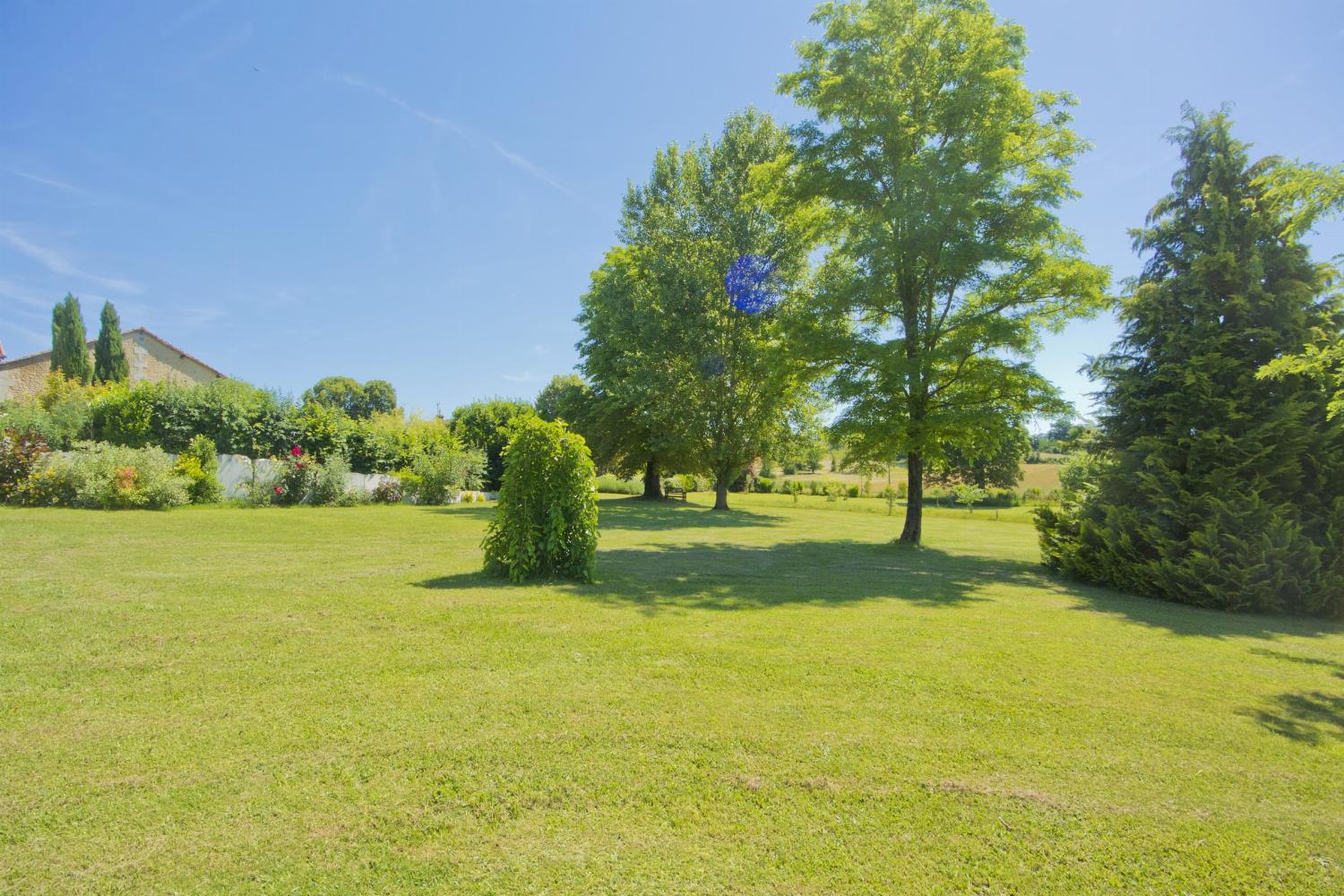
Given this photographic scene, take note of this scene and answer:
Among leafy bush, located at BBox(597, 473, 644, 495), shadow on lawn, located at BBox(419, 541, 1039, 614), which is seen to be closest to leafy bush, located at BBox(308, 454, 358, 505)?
shadow on lawn, located at BBox(419, 541, 1039, 614)

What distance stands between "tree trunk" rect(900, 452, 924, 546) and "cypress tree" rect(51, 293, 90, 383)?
50.4 meters

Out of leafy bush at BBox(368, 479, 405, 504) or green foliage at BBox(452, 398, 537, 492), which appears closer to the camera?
leafy bush at BBox(368, 479, 405, 504)

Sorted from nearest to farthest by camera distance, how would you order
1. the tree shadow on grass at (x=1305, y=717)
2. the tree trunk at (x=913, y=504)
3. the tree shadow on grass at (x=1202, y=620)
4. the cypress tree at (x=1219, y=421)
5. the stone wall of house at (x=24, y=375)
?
the tree shadow on grass at (x=1305, y=717) → the tree shadow on grass at (x=1202, y=620) → the cypress tree at (x=1219, y=421) → the tree trunk at (x=913, y=504) → the stone wall of house at (x=24, y=375)

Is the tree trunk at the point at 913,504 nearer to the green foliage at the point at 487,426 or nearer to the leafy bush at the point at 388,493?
the leafy bush at the point at 388,493

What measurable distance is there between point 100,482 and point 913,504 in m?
19.0

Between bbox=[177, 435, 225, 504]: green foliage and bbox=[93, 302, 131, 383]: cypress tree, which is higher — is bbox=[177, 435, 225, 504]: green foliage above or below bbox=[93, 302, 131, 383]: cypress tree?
below

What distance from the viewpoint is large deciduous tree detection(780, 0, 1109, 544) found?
12555 mm

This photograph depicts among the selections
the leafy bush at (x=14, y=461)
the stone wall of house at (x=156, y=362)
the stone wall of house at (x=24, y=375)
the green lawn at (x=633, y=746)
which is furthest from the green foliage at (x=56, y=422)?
the stone wall of house at (x=156, y=362)

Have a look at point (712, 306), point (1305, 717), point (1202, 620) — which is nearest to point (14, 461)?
point (712, 306)

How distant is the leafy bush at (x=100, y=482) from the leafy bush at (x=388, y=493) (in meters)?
6.03

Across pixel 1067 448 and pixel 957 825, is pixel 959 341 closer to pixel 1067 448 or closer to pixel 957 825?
pixel 1067 448

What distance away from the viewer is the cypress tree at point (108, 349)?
136ft

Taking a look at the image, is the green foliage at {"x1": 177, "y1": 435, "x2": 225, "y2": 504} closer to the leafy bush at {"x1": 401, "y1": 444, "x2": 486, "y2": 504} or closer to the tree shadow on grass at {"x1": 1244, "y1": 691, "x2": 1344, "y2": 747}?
the leafy bush at {"x1": 401, "y1": 444, "x2": 486, "y2": 504}

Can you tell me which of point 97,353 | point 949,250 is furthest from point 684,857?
point 97,353
